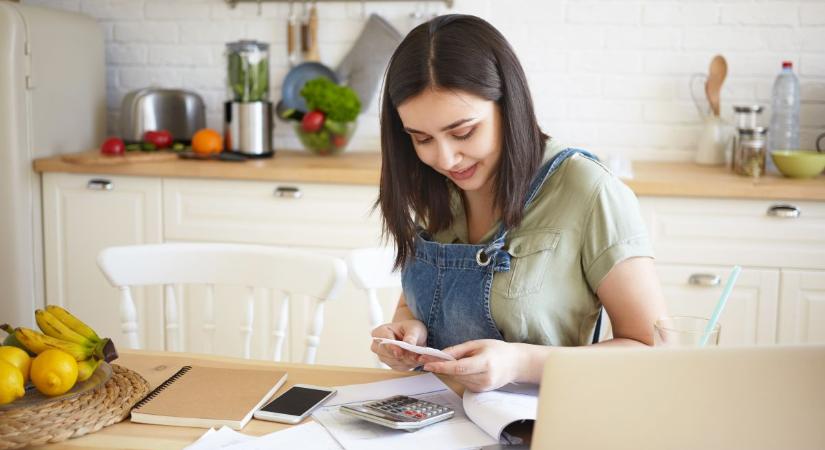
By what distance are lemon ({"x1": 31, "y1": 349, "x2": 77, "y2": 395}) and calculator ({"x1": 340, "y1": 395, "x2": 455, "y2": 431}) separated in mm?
372

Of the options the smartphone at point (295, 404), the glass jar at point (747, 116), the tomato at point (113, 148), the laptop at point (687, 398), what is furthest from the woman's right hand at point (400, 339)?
the tomato at point (113, 148)

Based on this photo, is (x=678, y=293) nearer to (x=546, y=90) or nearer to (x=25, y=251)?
(x=546, y=90)

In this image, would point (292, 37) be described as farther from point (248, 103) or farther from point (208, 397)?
point (208, 397)

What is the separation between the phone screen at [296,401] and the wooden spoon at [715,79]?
2200 mm

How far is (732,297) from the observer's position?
8.86ft

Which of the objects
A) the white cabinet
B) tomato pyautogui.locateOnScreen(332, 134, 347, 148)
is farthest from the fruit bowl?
the white cabinet

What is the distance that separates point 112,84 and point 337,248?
51.3 inches

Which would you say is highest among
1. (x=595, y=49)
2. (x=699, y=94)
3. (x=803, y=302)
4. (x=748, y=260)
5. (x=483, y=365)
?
(x=595, y=49)

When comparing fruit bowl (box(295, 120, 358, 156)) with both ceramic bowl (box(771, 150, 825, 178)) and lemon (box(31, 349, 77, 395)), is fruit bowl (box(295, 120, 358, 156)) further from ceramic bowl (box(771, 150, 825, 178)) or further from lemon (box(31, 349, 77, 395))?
lemon (box(31, 349, 77, 395))

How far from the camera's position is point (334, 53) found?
11.2ft

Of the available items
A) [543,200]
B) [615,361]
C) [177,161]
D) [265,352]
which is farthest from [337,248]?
[615,361]

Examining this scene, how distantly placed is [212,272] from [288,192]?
3.38ft

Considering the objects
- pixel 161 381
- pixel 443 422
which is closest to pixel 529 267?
pixel 443 422

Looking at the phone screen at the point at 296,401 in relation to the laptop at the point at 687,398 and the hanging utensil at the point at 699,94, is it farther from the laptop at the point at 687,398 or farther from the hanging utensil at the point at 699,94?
the hanging utensil at the point at 699,94
